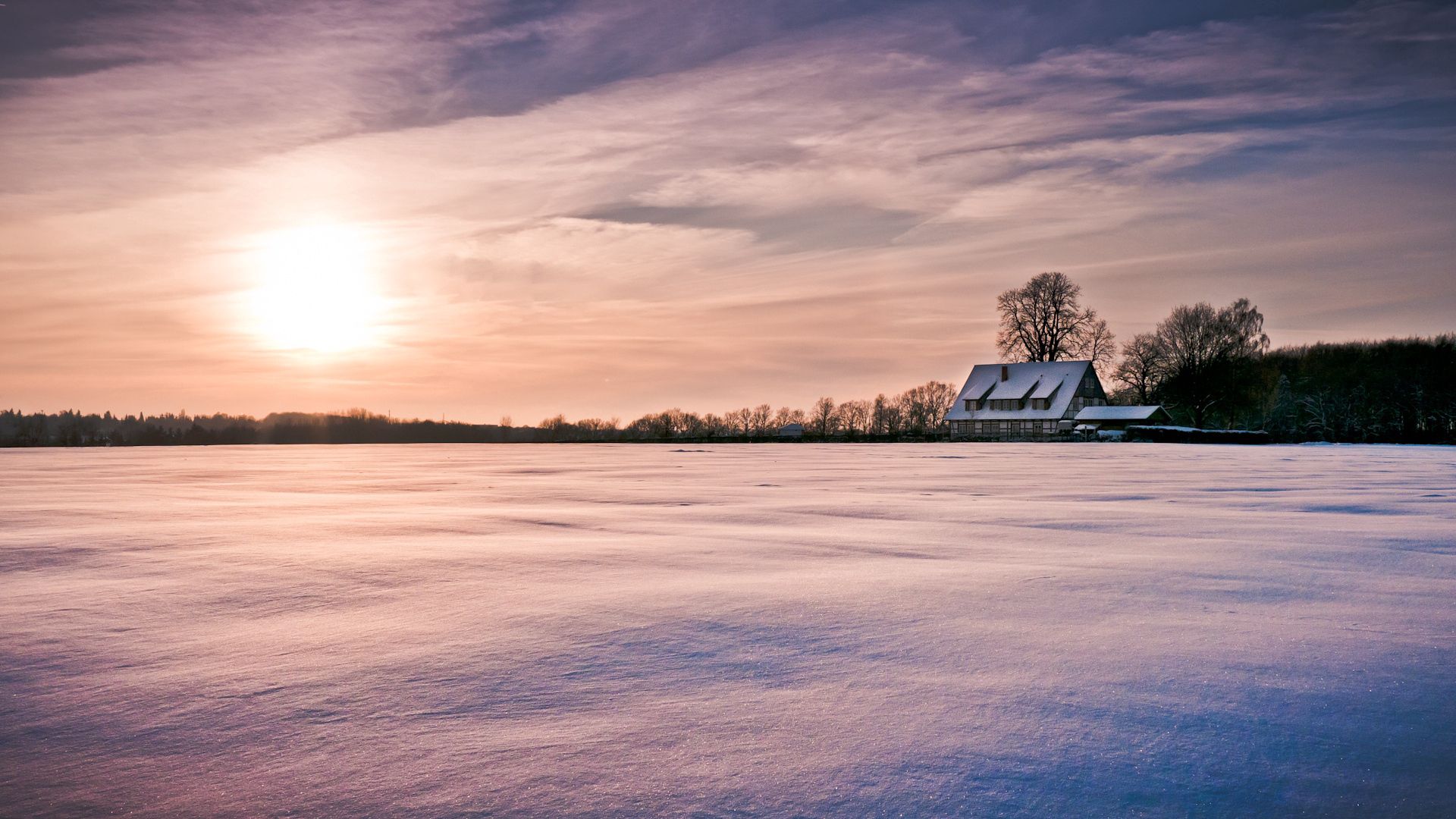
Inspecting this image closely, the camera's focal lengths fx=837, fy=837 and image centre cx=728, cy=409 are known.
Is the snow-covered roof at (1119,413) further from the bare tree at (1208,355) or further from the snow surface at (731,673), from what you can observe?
the snow surface at (731,673)

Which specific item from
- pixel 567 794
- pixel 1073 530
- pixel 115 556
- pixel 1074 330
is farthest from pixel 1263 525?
pixel 1074 330

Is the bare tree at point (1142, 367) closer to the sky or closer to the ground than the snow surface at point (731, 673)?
closer to the sky

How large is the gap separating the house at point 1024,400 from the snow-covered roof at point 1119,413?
1.04m

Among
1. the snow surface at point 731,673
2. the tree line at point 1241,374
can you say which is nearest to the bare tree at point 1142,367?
the tree line at point 1241,374

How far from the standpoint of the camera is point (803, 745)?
2457mm

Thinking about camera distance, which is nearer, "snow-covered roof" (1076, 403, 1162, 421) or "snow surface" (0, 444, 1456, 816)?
"snow surface" (0, 444, 1456, 816)

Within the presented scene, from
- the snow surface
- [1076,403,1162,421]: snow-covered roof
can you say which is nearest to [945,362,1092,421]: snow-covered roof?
[1076,403,1162,421]: snow-covered roof

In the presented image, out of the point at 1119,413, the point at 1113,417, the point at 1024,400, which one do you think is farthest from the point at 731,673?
the point at 1024,400

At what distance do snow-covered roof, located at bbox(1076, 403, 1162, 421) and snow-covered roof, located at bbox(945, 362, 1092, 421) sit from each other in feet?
5.46

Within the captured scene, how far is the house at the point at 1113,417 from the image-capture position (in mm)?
59281

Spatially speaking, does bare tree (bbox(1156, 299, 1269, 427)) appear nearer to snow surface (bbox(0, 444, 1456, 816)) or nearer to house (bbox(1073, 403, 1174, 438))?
house (bbox(1073, 403, 1174, 438))

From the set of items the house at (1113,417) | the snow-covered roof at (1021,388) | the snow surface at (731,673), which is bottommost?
the snow surface at (731,673)

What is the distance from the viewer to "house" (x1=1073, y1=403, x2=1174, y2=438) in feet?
194

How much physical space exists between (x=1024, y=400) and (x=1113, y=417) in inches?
259
